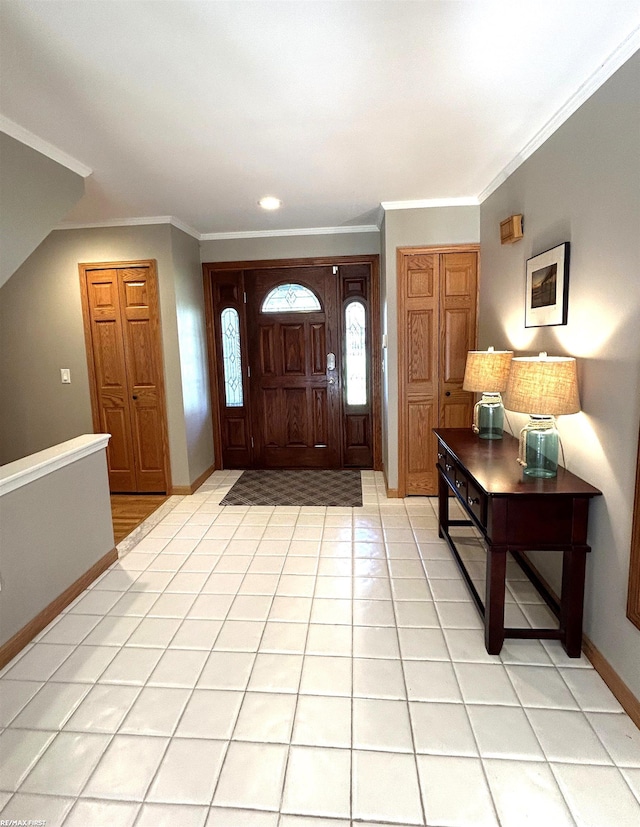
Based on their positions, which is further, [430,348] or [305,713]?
[430,348]

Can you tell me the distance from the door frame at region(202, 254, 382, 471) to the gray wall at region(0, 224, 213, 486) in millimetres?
392

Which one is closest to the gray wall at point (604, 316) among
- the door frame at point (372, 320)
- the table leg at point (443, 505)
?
the table leg at point (443, 505)

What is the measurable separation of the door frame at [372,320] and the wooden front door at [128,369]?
2.59 feet

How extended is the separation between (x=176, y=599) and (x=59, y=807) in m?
1.09

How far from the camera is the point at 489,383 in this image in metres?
2.66

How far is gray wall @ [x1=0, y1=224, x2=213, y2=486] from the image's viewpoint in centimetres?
386

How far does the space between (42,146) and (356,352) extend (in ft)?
9.73

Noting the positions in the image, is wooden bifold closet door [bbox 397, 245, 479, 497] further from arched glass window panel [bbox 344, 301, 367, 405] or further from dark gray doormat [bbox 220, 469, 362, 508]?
arched glass window panel [bbox 344, 301, 367, 405]

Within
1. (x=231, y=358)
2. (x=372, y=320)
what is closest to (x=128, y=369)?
(x=231, y=358)

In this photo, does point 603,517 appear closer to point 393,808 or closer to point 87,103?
point 393,808

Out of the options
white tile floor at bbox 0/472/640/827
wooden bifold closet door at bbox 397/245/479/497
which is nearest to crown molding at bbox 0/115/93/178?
wooden bifold closet door at bbox 397/245/479/497

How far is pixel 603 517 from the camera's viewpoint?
5.93ft

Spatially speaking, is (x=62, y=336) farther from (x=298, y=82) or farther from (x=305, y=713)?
(x=305, y=713)

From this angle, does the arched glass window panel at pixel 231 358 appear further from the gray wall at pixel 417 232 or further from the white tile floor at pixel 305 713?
the white tile floor at pixel 305 713
